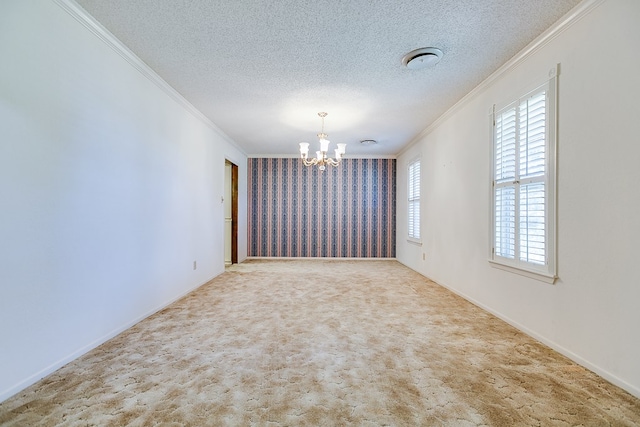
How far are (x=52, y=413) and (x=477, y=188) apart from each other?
4.09 meters

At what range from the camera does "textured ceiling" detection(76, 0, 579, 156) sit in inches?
84.2

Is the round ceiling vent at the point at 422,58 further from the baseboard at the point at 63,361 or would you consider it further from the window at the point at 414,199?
the baseboard at the point at 63,361

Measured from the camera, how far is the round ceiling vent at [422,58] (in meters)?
2.65

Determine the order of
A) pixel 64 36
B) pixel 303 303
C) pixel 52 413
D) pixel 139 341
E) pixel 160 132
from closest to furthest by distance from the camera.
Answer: pixel 52 413 < pixel 64 36 < pixel 139 341 < pixel 160 132 < pixel 303 303

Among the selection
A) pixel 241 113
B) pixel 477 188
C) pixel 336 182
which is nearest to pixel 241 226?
pixel 336 182

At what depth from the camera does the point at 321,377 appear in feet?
6.33

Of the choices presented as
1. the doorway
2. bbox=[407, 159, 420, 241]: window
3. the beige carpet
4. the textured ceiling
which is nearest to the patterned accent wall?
the doorway

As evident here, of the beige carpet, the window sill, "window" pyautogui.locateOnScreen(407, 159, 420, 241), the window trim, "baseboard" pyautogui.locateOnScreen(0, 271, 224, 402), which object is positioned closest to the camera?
the beige carpet

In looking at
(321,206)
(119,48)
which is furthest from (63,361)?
(321,206)

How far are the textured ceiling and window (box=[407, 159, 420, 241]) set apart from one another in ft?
6.01

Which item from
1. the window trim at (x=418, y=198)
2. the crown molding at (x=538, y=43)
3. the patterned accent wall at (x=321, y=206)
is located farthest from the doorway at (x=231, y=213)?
the crown molding at (x=538, y=43)

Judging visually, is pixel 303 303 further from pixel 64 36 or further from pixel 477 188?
pixel 64 36

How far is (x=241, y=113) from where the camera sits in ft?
14.3

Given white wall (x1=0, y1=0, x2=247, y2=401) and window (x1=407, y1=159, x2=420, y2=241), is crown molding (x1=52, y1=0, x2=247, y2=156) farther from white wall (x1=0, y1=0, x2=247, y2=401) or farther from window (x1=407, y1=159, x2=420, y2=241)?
window (x1=407, y1=159, x2=420, y2=241)
